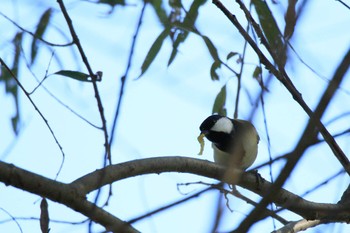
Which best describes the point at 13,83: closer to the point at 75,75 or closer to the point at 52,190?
the point at 75,75

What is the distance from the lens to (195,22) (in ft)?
7.97

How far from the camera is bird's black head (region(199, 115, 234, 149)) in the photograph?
3248 mm

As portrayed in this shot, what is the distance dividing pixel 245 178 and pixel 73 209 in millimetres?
753

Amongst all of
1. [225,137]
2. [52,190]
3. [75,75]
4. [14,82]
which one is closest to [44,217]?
[52,190]

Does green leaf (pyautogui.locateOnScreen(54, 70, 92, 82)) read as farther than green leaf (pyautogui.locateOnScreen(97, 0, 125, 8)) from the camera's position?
No

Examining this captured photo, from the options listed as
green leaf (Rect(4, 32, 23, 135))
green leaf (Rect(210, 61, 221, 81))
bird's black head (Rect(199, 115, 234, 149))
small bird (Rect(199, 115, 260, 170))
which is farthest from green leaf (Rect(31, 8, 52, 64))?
bird's black head (Rect(199, 115, 234, 149))

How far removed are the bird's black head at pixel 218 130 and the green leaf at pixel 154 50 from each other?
89 centimetres

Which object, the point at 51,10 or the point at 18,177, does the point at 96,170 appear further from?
the point at 51,10

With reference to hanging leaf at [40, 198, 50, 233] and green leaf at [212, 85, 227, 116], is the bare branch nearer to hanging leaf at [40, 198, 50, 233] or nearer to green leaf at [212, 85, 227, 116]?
hanging leaf at [40, 198, 50, 233]

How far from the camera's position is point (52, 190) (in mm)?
1401

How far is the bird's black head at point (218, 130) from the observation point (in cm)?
325

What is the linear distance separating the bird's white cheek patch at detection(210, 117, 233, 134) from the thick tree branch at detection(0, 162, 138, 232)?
1.84 meters

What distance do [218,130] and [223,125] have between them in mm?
45

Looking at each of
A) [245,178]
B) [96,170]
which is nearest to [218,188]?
[96,170]
